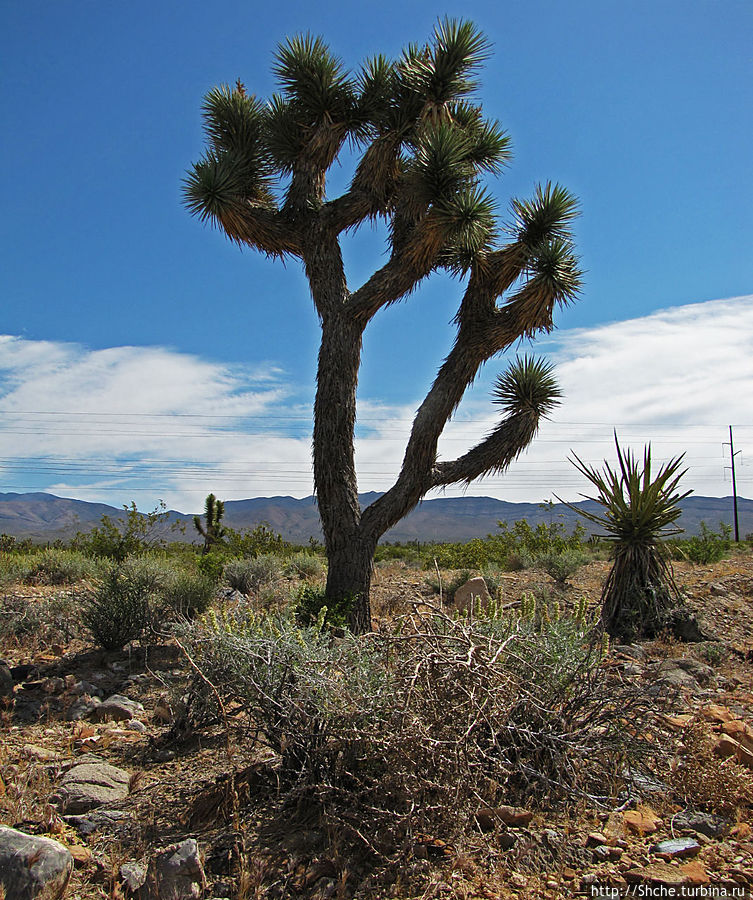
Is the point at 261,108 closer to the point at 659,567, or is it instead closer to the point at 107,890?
the point at 659,567

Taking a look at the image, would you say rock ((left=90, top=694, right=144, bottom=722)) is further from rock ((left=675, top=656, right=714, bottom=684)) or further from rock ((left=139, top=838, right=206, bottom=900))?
rock ((left=675, top=656, right=714, bottom=684))

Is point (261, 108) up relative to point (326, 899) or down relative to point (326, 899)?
up

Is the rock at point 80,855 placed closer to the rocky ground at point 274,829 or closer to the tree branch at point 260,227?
the rocky ground at point 274,829

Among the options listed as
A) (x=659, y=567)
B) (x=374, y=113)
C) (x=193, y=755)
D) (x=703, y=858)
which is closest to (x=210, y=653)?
(x=193, y=755)

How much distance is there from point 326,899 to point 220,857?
0.60 meters

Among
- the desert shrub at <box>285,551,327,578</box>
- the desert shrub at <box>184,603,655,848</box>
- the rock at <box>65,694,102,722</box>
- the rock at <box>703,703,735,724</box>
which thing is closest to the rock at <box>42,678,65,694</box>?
the rock at <box>65,694,102,722</box>

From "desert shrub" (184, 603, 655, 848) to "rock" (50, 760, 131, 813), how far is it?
0.78m

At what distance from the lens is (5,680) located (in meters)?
5.81

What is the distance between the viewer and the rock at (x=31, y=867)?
8.70 feet

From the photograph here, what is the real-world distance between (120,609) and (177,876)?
4.71m

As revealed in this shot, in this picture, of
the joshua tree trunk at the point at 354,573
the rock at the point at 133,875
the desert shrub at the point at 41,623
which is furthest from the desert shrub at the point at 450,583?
the rock at the point at 133,875

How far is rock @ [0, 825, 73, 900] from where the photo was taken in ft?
8.70

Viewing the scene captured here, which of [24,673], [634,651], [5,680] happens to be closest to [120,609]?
[24,673]

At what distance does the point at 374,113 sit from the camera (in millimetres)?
9188
